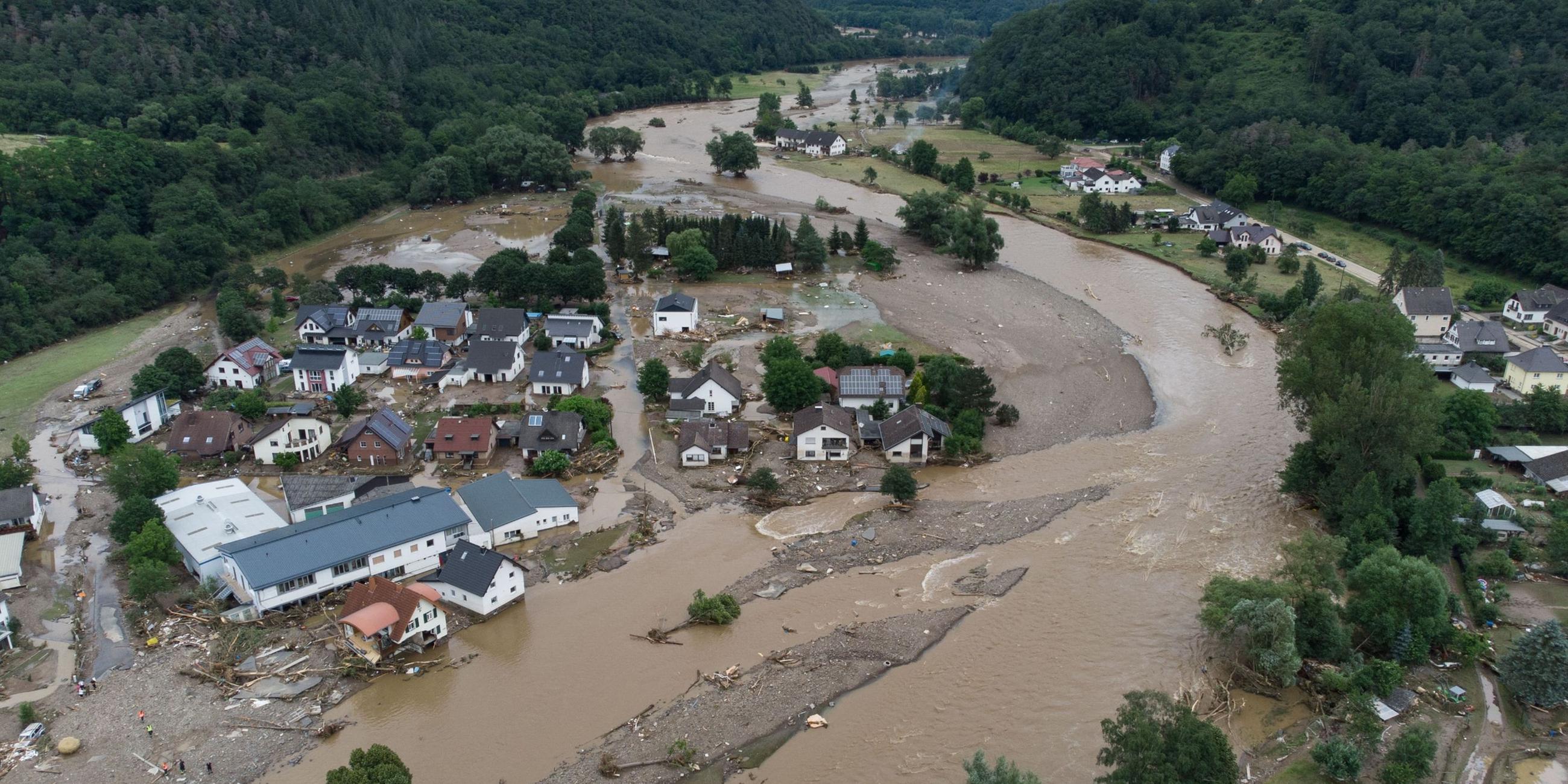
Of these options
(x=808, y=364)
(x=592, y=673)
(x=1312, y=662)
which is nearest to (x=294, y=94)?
(x=808, y=364)

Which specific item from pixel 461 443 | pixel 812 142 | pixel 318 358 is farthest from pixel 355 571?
pixel 812 142

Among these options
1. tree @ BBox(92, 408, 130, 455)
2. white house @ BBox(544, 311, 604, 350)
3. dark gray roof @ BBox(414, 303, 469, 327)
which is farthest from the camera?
dark gray roof @ BBox(414, 303, 469, 327)

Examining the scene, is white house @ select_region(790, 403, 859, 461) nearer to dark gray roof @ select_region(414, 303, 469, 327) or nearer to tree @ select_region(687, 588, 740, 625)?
tree @ select_region(687, 588, 740, 625)

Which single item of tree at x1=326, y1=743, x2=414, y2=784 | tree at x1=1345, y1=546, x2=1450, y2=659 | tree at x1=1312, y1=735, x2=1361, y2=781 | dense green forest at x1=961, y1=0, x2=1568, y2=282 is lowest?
tree at x1=326, y1=743, x2=414, y2=784

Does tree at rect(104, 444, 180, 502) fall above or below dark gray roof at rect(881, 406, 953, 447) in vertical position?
below

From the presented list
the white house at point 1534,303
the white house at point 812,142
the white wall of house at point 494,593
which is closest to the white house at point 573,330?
the white wall of house at point 494,593

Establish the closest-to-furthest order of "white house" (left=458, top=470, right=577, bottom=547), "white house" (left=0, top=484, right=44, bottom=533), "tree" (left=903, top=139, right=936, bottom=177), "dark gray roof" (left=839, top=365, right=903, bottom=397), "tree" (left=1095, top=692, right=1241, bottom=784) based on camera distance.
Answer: "tree" (left=1095, top=692, right=1241, bottom=784), "white house" (left=458, top=470, right=577, bottom=547), "white house" (left=0, top=484, right=44, bottom=533), "dark gray roof" (left=839, top=365, right=903, bottom=397), "tree" (left=903, top=139, right=936, bottom=177)

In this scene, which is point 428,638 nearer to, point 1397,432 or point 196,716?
point 196,716

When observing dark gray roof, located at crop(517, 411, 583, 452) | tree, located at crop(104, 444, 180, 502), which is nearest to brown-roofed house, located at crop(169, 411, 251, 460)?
tree, located at crop(104, 444, 180, 502)
